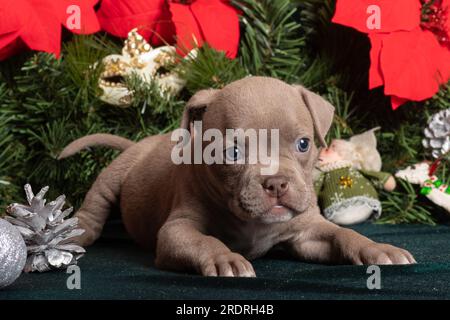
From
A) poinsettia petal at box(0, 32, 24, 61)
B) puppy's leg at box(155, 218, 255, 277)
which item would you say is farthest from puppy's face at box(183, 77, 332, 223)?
poinsettia petal at box(0, 32, 24, 61)

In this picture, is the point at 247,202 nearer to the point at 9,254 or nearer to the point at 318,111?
the point at 318,111

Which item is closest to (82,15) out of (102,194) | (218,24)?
(218,24)

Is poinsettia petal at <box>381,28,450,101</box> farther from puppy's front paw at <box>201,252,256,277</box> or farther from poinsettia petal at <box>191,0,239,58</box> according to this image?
puppy's front paw at <box>201,252,256,277</box>

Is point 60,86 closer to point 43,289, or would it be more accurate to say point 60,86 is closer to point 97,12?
point 97,12

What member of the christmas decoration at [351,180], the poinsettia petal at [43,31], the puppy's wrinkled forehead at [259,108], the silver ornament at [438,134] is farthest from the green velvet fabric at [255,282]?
the poinsettia petal at [43,31]

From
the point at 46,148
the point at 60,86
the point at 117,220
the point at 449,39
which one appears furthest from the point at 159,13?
the point at 449,39

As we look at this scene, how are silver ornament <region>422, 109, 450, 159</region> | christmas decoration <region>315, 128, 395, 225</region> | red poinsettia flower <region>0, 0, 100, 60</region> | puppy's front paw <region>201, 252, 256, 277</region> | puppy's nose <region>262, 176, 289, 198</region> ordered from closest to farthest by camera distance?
puppy's front paw <region>201, 252, 256, 277</region> → puppy's nose <region>262, 176, 289, 198</region> → red poinsettia flower <region>0, 0, 100, 60</region> → christmas decoration <region>315, 128, 395, 225</region> → silver ornament <region>422, 109, 450, 159</region>
